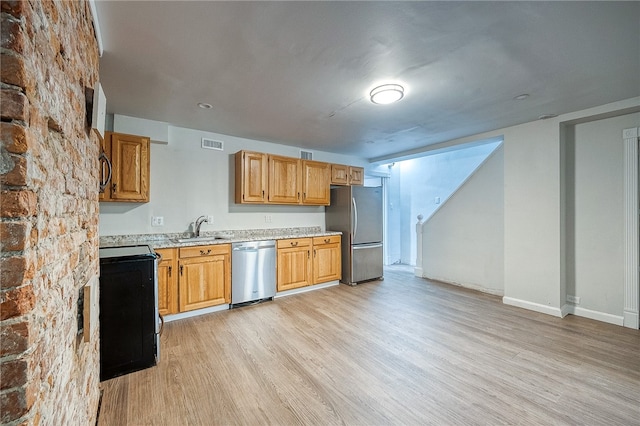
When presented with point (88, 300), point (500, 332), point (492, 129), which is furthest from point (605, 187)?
point (88, 300)

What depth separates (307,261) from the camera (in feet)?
14.3

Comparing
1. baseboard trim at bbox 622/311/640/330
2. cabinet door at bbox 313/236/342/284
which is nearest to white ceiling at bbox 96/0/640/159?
cabinet door at bbox 313/236/342/284

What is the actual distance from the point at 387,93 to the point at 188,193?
289cm

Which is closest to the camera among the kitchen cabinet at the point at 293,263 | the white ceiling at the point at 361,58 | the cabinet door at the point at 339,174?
the white ceiling at the point at 361,58

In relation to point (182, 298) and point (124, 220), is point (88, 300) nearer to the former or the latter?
point (182, 298)

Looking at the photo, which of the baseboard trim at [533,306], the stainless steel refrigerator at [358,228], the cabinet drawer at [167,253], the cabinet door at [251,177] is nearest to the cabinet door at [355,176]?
the stainless steel refrigerator at [358,228]

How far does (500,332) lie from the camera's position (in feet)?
9.46

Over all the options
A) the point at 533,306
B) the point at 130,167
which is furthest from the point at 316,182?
the point at 533,306

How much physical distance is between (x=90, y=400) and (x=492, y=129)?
489 centimetres

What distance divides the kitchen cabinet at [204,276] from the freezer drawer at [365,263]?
2117 millimetres

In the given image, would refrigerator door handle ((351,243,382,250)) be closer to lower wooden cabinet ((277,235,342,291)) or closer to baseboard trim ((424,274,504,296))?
lower wooden cabinet ((277,235,342,291))

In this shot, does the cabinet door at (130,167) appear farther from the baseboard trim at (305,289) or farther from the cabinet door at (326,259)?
the cabinet door at (326,259)

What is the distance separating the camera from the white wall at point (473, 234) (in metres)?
4.24

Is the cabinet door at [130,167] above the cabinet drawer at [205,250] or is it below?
above
